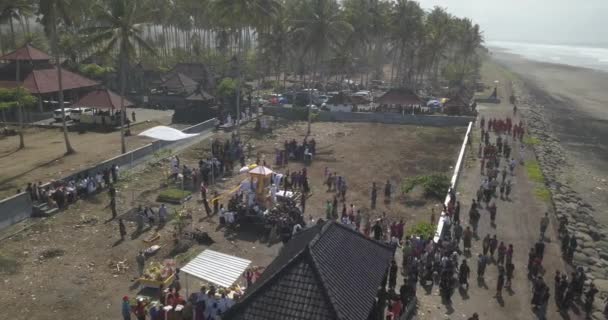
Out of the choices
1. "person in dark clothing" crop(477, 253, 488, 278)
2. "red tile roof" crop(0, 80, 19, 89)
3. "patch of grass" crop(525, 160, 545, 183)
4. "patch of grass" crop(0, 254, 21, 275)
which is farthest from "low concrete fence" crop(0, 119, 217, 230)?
"patch of grass" crop(525, 160, 545, 183)

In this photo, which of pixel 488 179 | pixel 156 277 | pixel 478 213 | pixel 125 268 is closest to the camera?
pixel 156 277

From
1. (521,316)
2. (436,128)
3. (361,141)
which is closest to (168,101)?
(361,141)

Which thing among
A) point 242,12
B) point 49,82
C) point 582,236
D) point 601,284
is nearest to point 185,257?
point 601,284

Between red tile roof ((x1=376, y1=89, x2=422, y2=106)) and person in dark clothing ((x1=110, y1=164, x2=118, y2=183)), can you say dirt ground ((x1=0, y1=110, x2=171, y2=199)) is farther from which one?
red tile roof ((x1=376, y1=89, x2=422, y2=106))

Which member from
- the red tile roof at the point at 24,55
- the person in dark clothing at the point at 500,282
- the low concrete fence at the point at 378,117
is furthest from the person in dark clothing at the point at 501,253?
the red tile roof at the point at 24,55

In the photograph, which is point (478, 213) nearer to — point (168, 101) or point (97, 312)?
point (97, 312)

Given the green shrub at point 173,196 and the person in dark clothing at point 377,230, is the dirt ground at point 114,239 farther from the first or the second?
the person in dark clothing at point 377,230
